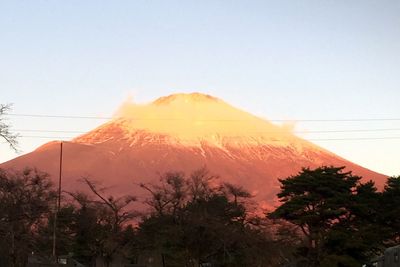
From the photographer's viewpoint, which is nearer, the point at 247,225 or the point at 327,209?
the point at 327,209

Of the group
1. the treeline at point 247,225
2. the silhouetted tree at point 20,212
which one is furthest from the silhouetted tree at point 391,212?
the silhouetted tree at point 20,212

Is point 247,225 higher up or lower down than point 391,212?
lower down

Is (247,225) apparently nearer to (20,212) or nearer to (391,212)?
(391,212)

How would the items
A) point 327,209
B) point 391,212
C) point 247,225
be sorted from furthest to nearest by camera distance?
point 247,225 < point 391,212 < point 327,209

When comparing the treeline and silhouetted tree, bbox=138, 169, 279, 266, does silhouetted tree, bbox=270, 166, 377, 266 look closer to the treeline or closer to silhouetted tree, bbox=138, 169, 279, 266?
the treeline

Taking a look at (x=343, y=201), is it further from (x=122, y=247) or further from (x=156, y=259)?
(x=122, y=247)

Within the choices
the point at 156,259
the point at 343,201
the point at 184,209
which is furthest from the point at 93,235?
the point at 343,201

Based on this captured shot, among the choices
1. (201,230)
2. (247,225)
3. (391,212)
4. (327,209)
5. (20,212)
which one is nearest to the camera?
(20,212)

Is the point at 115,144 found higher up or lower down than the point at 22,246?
higher up

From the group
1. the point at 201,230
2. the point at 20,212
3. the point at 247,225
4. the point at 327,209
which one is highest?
the point at 327,209

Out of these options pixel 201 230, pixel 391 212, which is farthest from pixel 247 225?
pixel 391 212

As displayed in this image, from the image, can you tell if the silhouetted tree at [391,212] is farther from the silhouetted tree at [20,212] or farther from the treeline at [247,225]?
the silhouetted tree at [20,212]
